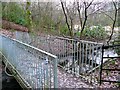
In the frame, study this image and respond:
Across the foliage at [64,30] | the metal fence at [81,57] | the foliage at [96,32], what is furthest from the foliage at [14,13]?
the metal fence at [81,57]

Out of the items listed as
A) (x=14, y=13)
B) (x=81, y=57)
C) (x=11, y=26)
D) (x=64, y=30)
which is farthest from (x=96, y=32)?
(x=81, y=57)

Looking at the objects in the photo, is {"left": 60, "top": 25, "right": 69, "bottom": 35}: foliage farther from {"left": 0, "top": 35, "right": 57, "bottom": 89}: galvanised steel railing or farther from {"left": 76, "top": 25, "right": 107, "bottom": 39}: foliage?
{"left": 0, "top": 35, "right": 57, "bottom": 89}: galvanised steel railing

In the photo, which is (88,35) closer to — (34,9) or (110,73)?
(34,9)

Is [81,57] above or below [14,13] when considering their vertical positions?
below

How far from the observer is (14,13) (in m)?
16.8

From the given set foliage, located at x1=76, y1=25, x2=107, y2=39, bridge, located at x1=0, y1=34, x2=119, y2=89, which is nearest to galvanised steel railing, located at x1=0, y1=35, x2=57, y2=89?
bridge, located at x1=0, y1=34, x2=119, y2=89

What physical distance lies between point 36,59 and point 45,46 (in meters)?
4.62

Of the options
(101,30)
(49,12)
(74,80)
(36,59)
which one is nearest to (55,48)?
(74,80)

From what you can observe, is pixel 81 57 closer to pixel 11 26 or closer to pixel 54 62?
pixel 54 62

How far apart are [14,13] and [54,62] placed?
48.4 feet

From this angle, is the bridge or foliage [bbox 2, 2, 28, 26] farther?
foliage [bbox 2, 2, 28, 26]

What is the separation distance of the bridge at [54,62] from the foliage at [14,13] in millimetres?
8359

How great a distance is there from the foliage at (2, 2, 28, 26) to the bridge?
8.36 m

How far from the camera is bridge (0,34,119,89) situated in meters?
3.11
